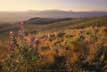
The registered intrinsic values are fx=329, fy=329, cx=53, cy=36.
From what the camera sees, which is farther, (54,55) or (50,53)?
(50,53)

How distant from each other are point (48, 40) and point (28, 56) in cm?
387

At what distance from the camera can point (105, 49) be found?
11156mm

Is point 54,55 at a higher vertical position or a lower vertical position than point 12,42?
lower

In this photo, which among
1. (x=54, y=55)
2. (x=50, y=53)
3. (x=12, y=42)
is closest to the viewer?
(x=12, y=42)

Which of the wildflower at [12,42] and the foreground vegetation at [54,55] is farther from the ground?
the wildflower at [12,42]

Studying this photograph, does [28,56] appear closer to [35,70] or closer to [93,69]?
[35,70]

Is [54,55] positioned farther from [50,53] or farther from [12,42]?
[12,42]

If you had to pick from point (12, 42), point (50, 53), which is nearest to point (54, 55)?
point (50, 53)

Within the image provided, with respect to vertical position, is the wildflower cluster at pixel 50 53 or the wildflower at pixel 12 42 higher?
the wildflower at pixel 12 42

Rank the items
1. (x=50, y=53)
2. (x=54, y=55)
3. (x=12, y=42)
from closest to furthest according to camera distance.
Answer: (x=12, y=42) < (x=54, y=55) < (x=50, y=53)

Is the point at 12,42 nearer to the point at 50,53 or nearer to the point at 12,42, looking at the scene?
the point at 12,42

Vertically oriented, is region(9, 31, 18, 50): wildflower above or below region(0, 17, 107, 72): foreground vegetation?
above

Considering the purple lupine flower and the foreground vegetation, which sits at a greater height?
the purple lupine flower

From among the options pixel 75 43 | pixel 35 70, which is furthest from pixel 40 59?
pixel 75 43
